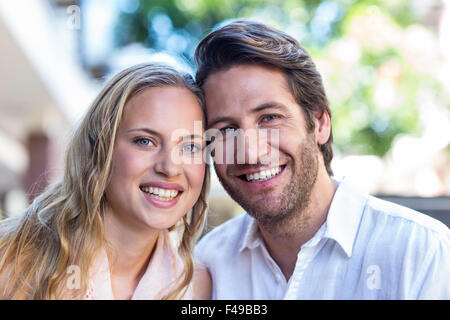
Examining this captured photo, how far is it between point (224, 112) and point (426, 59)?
468 cm

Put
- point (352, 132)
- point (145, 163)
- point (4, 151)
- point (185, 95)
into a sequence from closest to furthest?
1. point (145, 163)
2. point (185, 95)
3. point (352, 132)
4. point (4, 151)

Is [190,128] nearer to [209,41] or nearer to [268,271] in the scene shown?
[209,41]

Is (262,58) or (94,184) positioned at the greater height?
(262,58)

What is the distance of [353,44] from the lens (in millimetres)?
5332

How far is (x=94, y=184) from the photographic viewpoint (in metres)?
1.45

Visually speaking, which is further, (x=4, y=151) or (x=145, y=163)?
(x=4, y=151)

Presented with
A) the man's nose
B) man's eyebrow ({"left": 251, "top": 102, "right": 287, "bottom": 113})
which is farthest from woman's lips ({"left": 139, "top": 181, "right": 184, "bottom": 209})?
man's eyebrow ({"left": 251, "top": 102, "right": 287, "bottom": 113})

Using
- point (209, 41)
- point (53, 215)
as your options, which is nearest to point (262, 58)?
point (209, 41)

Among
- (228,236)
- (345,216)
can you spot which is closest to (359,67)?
(228,236)

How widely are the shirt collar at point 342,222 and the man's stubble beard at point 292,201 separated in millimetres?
91

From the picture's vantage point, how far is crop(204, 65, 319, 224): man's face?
1.54 meters

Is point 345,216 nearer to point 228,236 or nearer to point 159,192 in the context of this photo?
point 228,236

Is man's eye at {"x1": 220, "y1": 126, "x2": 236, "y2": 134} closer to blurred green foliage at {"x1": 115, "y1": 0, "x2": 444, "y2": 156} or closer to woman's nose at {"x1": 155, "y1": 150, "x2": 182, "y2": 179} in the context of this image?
woman's nose at {"x1": 155, "y1": 150, "x2": 182, "y2": 179}

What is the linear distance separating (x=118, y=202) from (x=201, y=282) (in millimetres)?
423
